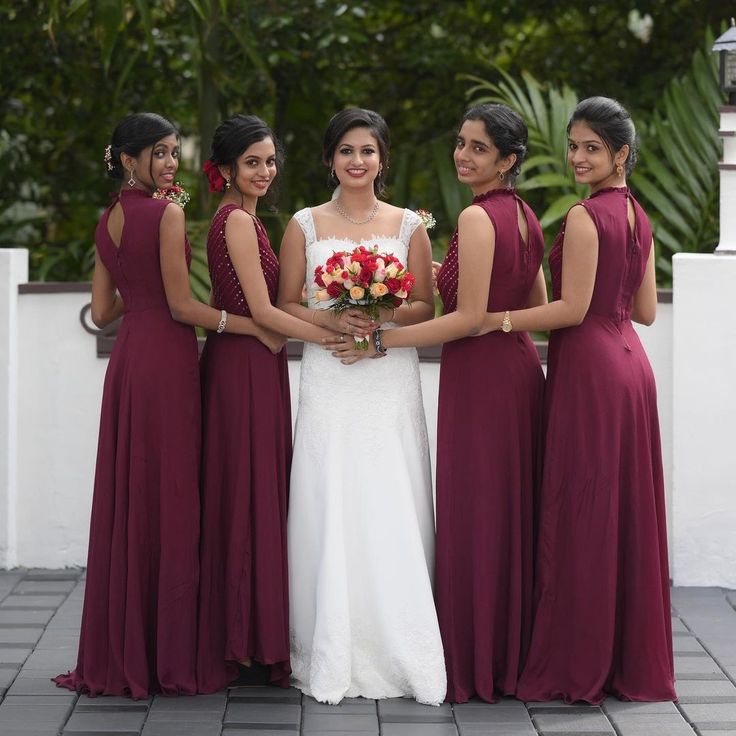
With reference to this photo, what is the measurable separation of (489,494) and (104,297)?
1.60m

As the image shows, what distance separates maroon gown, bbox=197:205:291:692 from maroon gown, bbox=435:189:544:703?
23.3 inches

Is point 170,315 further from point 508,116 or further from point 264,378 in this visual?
point 508,116

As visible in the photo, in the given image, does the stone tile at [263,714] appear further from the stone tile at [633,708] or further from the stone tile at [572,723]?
the stone tile at [633,708]

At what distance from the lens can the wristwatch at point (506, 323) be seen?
15.0 ft

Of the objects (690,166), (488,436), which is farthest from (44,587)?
(690,166)

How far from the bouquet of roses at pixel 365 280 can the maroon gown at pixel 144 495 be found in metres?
0.59

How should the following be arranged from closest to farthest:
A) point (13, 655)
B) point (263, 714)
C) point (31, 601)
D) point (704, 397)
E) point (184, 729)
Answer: point (184, 729) < point (263, 714) < point (13, 655) < point (31, 601) < point (704, 397)

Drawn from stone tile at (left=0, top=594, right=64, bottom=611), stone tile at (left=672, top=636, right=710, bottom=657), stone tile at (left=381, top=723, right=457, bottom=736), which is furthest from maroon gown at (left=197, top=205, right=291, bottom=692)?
stone tile at (left=672, top=636, right=710, bottom=657)

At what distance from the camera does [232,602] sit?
4680 millimetres

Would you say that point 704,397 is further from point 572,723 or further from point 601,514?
A: point 572,723

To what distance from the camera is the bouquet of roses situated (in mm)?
4363

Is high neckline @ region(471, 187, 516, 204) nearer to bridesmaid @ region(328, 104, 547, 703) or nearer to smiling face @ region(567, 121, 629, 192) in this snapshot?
bridesmaid @ region(328, 104, 547, 703)

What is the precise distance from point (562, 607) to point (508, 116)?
1725 millimetres

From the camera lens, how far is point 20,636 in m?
5.48
